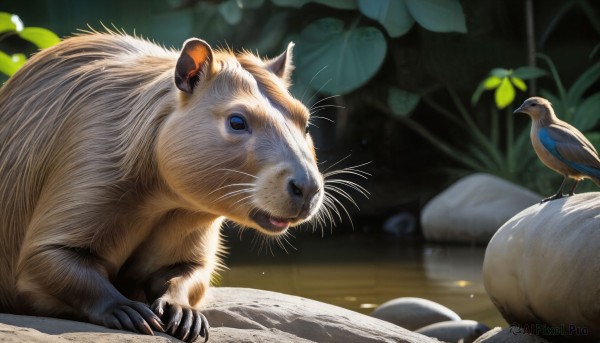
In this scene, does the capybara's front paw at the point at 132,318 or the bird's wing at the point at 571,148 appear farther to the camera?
the bird's wing at the point at 571,148

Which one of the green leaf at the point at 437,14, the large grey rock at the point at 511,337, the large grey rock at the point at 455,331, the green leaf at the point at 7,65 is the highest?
the green leaf at the point at 437,14

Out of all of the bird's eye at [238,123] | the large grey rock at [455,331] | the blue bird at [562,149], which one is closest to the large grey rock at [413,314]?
the large grey rock at [455,331]

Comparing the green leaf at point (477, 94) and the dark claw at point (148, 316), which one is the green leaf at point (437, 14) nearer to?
the green leaf at point (477, 94)

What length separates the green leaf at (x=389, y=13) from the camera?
1148cm

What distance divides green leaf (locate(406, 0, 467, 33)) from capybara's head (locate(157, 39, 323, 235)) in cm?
860

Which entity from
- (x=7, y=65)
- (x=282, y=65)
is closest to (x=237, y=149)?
(x=282, y=65)

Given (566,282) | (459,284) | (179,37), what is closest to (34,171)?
(566,282)

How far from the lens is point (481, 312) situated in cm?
584

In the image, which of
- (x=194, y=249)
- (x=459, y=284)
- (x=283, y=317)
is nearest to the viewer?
(x=194, y=249)

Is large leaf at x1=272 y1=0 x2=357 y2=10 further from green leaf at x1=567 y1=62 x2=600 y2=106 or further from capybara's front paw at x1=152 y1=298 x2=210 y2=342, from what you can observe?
capybara's front paw at x1=152 y1=298 x2=210 y2=342

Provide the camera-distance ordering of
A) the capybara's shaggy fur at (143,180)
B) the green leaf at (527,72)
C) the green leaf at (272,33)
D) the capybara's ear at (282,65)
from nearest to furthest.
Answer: the capybara's shaggy fur at (143,180) → the capybara's ear at (282,65) → the green leaf at (527,72) → the green leaf at (272,33)

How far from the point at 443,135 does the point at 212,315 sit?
881cm

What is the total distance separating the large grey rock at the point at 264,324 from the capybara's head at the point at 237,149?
46 centimetres

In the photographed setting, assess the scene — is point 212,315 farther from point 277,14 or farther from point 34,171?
point 277,14
